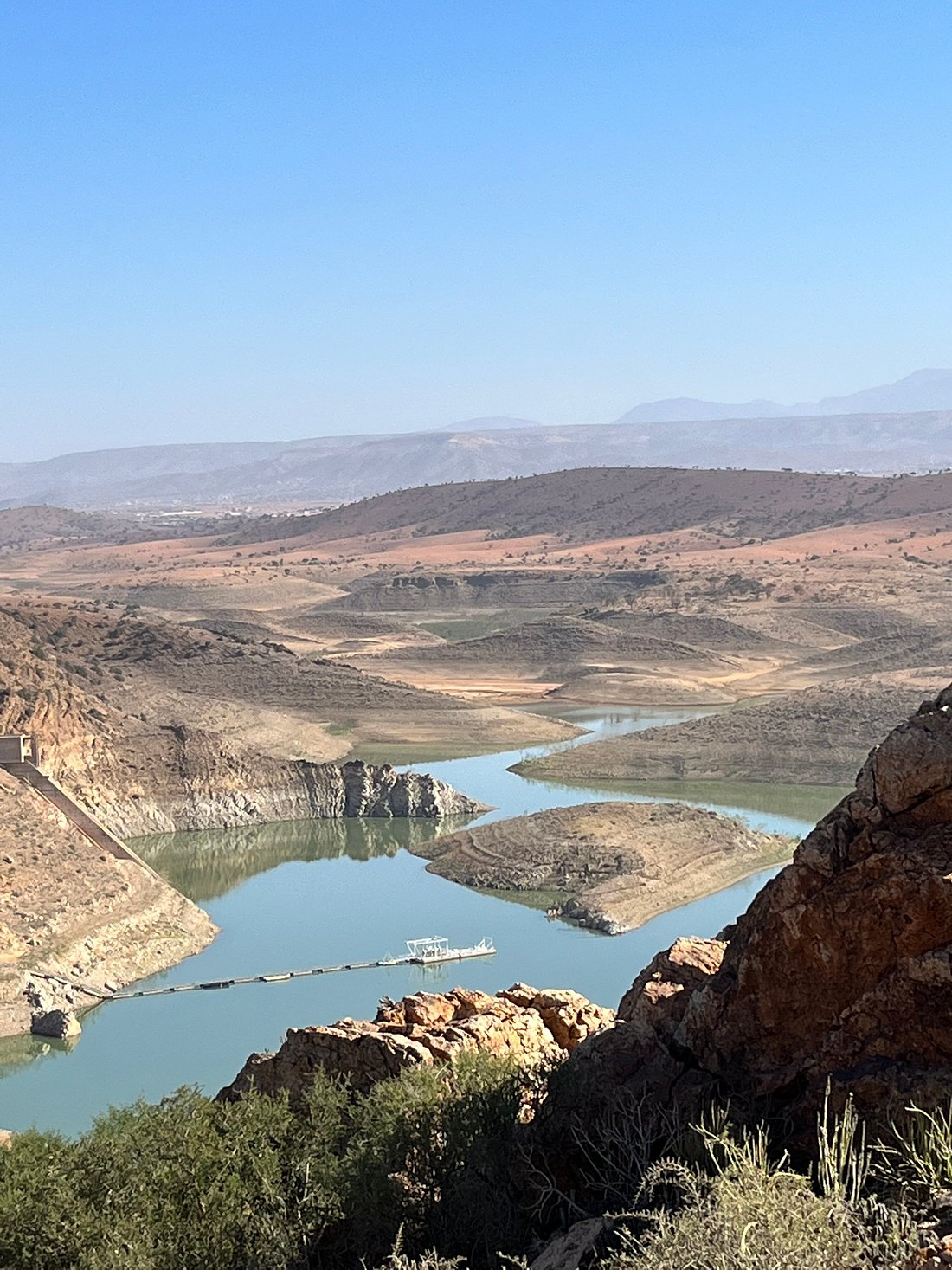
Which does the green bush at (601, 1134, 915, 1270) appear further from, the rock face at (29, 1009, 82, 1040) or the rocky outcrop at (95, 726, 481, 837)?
the rocky outcrop at (95, 726, 481, 837)

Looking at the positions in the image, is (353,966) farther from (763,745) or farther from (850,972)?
(763,745)

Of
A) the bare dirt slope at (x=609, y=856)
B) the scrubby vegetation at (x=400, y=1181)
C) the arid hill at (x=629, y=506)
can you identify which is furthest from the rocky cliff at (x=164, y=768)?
the arid hill at (x=629, y=506)

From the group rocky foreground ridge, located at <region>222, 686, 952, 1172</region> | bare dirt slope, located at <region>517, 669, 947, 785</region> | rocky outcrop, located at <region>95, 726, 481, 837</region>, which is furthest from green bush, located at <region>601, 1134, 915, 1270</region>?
bare dirt slope, located at <region>517, 669, 947, 785</region>

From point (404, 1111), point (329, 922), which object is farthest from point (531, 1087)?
point (329, 922)

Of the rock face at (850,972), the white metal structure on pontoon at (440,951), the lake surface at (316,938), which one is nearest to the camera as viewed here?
the rock face at (850,972)

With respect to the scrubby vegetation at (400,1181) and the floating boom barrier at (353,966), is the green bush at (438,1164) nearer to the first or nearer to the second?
the scrubby vegetation at (400,1181)

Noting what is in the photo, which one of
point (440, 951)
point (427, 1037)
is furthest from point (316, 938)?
point (427, 1037)

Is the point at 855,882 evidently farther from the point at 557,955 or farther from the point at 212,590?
the point at 212,590
